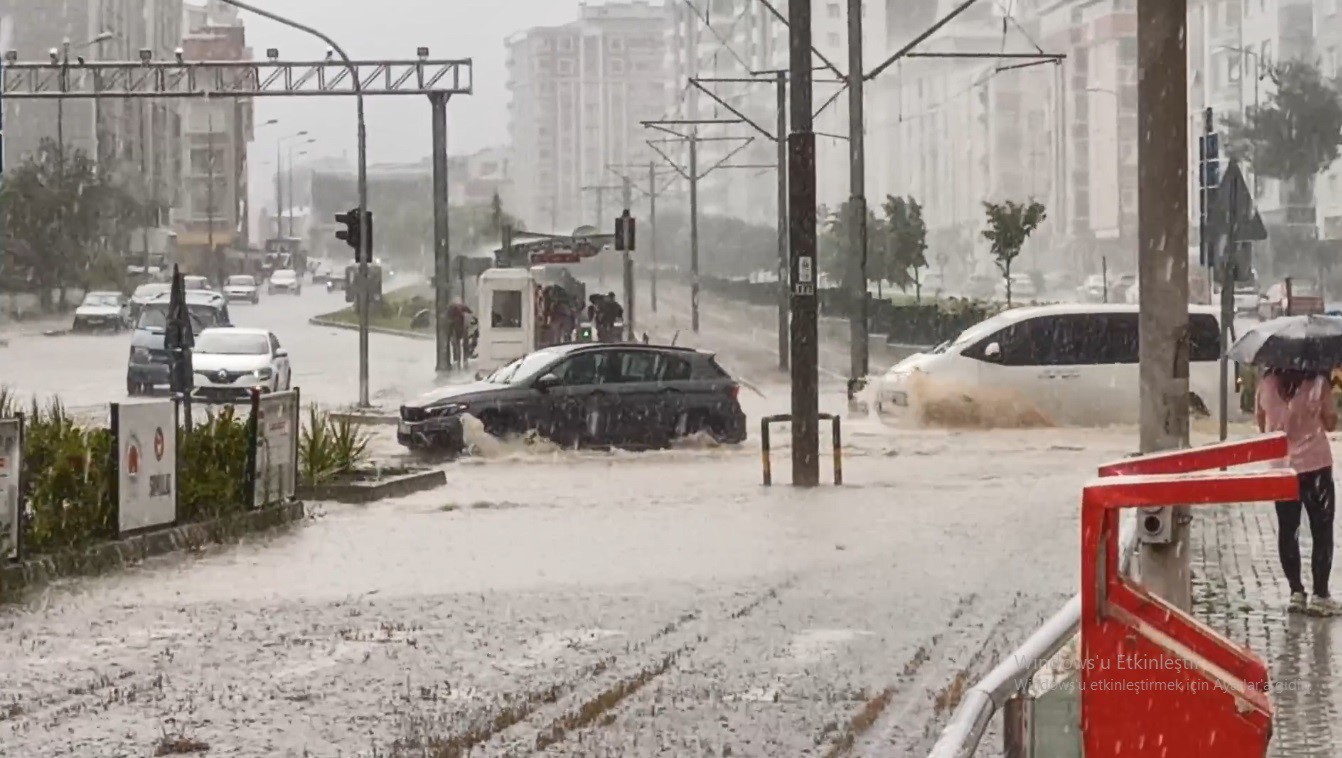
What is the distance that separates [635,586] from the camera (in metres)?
A: 15.1

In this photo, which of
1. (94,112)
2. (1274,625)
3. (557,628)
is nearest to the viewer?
(1274,625)

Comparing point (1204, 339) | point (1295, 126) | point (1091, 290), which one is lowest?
point (1204, 339)

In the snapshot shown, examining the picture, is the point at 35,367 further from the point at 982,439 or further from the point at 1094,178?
the point at 1094,178

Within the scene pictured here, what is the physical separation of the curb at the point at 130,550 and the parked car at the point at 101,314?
59263mm

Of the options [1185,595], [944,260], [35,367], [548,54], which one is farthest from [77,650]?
[548,54]

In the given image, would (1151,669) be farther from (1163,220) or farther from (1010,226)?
(1010,226)

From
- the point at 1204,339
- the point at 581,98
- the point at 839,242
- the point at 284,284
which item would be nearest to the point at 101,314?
the point at 839,242

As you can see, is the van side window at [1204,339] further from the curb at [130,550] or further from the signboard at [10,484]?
the signboard at [10,484]

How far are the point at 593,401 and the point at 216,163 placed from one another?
115m

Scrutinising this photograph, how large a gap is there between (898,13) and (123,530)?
145020mm

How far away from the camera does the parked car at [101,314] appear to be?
77312 mm

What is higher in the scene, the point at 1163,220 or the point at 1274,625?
the point at 1163,220

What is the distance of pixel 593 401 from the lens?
2905 cm

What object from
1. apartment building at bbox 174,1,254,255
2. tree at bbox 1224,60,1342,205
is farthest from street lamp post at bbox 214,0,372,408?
apartment building at bbox 174,1,254,255
